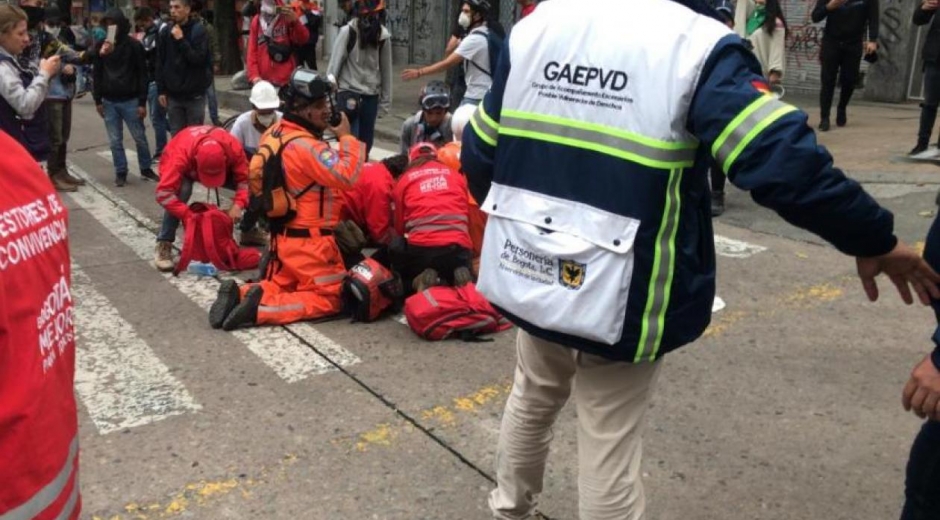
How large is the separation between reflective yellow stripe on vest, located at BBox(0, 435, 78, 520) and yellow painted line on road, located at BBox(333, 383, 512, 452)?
1956 mm

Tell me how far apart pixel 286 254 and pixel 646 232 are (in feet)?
11.0

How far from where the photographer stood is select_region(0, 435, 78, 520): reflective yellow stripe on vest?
1.43 meters

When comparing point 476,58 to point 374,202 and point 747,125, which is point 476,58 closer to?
point 374,202

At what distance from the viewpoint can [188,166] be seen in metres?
5.89

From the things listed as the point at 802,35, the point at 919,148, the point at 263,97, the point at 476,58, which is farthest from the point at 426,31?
the point at 263,97

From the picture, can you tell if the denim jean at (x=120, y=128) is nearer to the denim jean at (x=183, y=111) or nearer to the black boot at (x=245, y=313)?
the denim jean at (x=183, y=111)

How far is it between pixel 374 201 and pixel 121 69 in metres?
4.54

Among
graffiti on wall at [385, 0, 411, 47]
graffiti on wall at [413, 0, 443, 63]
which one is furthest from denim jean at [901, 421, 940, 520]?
graffiti on wall at [385, 0, 411, 47]

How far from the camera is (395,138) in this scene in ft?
36.8

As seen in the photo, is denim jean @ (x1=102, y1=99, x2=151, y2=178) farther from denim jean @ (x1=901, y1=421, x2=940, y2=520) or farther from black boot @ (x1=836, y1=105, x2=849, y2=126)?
denim jean @ (x1=901, y1=421, x2=940, y2=520)

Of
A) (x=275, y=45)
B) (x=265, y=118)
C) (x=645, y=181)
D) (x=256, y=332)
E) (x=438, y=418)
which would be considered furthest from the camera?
(x=275, y=45)

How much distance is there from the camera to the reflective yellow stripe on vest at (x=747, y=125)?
1958 millimetres

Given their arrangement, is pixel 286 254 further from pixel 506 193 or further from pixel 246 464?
pixel 506 193

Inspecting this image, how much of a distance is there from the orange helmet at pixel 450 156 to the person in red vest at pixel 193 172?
128 cm
